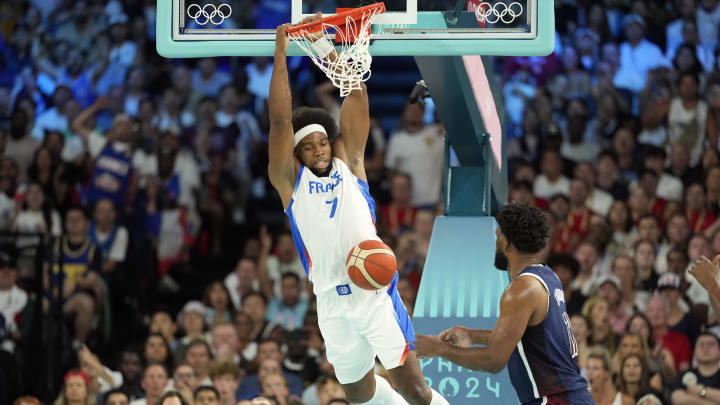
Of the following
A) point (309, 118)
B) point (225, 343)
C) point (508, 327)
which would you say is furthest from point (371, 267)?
point (225, 343)

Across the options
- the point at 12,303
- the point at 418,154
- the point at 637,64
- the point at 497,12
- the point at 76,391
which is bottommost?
the point at 76,391

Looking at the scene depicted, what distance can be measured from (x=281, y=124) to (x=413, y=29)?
817mm

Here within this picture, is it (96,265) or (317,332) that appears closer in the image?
(317,332)

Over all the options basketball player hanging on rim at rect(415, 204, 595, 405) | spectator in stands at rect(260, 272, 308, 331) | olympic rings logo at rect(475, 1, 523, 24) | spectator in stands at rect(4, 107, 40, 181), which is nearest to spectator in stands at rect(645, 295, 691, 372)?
spectator in stands at rect(260, 272, 308, 331)

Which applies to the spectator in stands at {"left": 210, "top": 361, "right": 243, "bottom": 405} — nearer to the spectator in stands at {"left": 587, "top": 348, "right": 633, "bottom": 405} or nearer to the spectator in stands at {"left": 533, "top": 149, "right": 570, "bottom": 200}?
the spectator in stands at {"left": 587, "top": 348, "right": 633, "bottom": 405}

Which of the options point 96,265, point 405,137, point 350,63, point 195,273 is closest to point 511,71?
point 405,137

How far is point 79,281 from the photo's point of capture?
10.9 m

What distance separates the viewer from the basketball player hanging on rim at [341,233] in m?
5.83

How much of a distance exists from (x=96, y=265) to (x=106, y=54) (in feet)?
11.5

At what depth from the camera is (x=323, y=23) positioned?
224 inches

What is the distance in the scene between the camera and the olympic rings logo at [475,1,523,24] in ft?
18.7

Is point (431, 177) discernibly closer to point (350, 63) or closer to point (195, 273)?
point (195, 273)

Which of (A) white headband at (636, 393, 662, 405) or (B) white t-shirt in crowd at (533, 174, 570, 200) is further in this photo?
(B) white t-shirt in crowd at (533, 174, 570, 200)

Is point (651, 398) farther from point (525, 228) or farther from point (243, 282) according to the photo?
point (243, 282)
